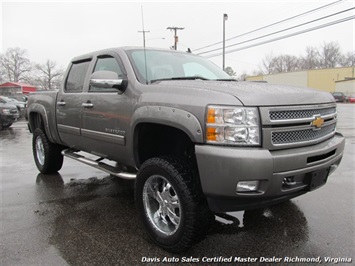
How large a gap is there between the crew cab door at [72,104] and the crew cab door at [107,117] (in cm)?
20

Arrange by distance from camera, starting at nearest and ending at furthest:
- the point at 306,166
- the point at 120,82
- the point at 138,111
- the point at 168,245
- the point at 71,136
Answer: the point at 306,166
the point at 168,245
the point at 138,111
the point at 120,82
the point at 71,136

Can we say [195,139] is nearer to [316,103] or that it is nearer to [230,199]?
[230,199]

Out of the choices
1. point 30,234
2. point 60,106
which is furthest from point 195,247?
point 60,106

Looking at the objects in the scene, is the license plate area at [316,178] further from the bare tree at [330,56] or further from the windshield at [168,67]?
the bare tree at [330,56]

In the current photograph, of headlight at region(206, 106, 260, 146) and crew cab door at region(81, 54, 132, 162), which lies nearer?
headlight at region(206, 106, 260, 146)

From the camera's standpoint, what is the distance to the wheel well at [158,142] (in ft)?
10.7

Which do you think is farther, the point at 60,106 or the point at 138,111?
the point at 60,106

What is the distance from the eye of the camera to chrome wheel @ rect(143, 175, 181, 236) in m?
3.02

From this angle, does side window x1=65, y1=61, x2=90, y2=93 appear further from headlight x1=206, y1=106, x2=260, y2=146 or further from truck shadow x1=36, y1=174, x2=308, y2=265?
headlight x1=206, y1=106, x2=260, y2=146

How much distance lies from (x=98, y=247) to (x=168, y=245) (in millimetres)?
695

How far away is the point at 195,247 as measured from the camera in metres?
3.03

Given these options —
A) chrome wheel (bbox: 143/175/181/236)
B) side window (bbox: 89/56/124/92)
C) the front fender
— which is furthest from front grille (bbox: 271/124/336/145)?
side window (bbox: 89/56/124/92)

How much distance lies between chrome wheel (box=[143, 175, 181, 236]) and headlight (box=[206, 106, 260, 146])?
2.45 feet

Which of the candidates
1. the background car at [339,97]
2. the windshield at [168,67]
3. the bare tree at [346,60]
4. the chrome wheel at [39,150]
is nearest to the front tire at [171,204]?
the windshield at [168,67]
